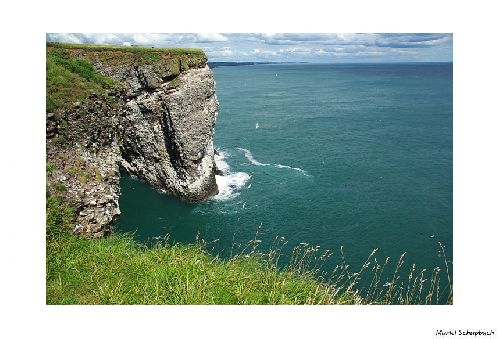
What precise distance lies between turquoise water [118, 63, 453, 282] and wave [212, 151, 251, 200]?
13 cm

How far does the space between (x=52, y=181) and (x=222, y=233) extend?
70.6 feet

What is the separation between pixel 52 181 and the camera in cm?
1514

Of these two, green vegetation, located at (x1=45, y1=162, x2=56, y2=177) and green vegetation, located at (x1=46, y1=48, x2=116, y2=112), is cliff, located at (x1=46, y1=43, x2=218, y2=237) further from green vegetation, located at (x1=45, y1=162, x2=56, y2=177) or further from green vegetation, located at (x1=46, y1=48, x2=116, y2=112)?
green vegetation, located at (x1=45, y1=162, x2=56, y2=177)

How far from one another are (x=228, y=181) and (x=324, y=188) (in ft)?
38.0

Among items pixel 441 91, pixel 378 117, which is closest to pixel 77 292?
pixel 378 117

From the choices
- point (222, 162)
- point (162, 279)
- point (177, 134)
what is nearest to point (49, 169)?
point (162, 279)

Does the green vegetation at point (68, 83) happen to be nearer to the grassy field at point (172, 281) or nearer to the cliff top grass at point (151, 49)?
the grassy field at point (172, 281)

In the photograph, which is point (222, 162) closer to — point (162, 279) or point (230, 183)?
point (230, 183)

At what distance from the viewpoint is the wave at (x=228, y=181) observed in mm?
43250

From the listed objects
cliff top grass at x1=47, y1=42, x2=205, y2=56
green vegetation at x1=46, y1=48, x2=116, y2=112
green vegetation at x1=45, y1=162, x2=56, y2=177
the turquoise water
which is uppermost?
cliff top grass at x1=47, y1=42, x2=205, y2=56

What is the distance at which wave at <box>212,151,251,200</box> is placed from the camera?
1703 inches

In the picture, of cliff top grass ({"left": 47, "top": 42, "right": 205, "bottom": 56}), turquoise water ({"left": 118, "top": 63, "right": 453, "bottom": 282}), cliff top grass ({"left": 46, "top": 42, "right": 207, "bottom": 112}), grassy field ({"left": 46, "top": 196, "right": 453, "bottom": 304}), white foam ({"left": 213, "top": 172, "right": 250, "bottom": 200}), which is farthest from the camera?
white foam ({"left": 213, "top": 172, "right": 250, "bottom": 200})

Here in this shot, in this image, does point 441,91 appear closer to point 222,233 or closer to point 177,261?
point 222,233

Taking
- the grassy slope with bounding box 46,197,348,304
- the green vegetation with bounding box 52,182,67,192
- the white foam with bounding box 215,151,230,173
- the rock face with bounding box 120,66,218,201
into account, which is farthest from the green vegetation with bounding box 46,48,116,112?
the white foam with bounding box 215,151,230,173
